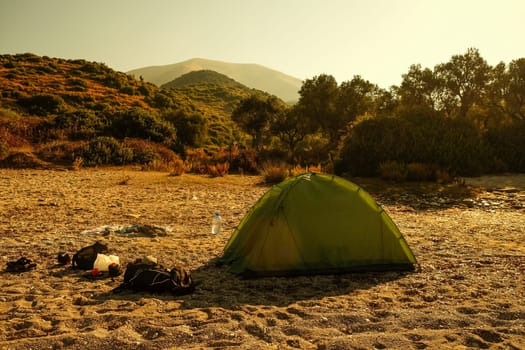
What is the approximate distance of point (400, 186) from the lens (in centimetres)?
1617

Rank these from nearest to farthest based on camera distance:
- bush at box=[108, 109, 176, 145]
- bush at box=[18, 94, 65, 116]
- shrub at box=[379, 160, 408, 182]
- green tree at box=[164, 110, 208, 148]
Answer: shrub at box=[379, 160, 408, 182], bush at box=[108, 109, 176, 145], green tree at box=[164, 110, 208, 148], bush at box=[18, 94, 65, 116]

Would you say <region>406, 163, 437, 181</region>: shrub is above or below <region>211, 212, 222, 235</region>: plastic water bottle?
above

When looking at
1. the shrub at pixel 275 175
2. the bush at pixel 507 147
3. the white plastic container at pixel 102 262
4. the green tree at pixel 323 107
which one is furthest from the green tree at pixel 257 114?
the white plastic container at pixel 102 262

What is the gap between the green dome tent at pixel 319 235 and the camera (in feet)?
21.5

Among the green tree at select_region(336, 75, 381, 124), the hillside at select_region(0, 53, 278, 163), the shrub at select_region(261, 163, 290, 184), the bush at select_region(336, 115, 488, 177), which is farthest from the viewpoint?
the green tree at select_region(336, 75, 381, 124)

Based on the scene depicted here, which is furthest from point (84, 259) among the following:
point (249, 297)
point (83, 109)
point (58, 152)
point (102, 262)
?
point (83, 109)

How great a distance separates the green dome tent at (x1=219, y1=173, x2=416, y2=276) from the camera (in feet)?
21.5

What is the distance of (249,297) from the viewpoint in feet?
18.6

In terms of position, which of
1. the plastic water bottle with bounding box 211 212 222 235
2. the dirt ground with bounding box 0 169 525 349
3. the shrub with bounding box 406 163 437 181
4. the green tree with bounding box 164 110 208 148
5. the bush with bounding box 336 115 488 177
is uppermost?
the green tree with bounding box 164 110 208 148

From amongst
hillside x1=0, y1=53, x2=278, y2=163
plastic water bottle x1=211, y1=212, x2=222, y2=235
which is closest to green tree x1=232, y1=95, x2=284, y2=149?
hillside x1=0, y1=53, x2=278, y2=163

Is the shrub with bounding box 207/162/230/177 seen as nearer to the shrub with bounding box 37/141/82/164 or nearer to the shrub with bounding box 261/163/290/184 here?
the shrub with bounding box 261/163/290/184

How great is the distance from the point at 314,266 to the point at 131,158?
17.7 metres

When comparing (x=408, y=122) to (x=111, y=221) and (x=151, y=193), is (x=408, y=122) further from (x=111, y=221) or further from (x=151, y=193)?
(x=111, y=221)

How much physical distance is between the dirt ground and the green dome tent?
0.22 metres
